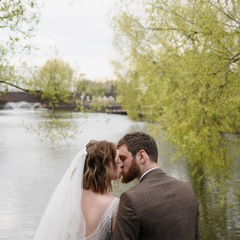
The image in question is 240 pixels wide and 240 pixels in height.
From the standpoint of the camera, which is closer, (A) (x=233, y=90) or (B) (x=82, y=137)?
(A) (x=233, y=90)

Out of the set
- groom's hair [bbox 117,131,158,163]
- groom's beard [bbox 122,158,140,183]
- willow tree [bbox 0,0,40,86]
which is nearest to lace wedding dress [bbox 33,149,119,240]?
groom's beard [bbox 122,158,140,183]

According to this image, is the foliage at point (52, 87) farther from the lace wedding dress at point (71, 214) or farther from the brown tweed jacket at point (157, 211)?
the brown tweed jacket at point (157, 211)

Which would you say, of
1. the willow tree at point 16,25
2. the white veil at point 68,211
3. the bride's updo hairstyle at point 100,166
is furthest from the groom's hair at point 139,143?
the willow tree at point 16,25

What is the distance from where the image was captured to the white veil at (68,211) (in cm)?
334

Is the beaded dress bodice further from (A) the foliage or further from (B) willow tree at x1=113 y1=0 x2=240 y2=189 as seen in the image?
(A) the foliage

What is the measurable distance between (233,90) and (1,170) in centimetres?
1307

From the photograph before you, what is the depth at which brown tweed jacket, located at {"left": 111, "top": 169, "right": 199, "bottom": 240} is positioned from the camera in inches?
110

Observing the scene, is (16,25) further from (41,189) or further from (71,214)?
(71,214)

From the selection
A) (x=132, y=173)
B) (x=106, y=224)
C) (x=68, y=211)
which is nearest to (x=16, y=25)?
(x=68, y=211)

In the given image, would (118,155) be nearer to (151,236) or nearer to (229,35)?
(151,236)

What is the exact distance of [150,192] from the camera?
2.88 m

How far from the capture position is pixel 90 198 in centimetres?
330

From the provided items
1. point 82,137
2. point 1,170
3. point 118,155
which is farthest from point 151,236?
point 82,137

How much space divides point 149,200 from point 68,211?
74 centimetres
